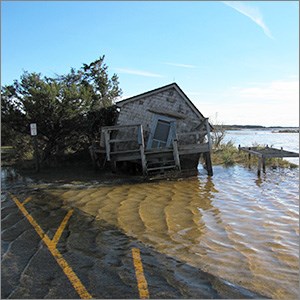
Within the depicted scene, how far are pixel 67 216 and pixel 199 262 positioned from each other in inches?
159

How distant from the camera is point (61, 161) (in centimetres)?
1919

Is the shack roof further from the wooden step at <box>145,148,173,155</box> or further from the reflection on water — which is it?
Result: the reflection on water

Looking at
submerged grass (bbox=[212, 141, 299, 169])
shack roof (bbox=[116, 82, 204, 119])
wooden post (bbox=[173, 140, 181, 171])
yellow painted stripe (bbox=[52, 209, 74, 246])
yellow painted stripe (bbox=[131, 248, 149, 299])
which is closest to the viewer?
yellow painted stripe (bbox=[131, 248, 149, 299])

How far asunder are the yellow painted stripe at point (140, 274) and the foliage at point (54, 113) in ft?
42.0

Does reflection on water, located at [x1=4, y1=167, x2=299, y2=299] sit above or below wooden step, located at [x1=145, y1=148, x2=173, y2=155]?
below

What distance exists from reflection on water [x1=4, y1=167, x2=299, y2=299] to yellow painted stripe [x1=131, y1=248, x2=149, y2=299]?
484mm

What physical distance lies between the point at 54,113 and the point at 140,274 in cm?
1375

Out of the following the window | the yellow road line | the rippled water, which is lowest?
the rippled water

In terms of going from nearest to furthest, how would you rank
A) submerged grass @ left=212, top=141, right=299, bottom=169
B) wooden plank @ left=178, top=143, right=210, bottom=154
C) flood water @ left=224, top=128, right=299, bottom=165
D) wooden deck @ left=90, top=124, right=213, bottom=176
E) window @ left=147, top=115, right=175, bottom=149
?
1. wooden deck @ left=90, top=124, right=213, bottom=176
2. wooden plank @ left=178, top=143, right=210, bottom=154
3. window @ left=147, top=115, right=175, bottom=149
4. submerged grass @ left=212, top=141, right=299, bottom=169
5. flood water @ left=224, top=128, right=299, bottom=165

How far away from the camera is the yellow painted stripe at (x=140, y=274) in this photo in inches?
155

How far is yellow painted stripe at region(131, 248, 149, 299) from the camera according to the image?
12.9 feet

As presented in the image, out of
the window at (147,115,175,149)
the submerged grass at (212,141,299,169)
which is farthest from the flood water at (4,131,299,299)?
the submerged grass at (212,141,299,169)

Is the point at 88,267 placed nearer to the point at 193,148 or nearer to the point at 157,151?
the point at 157,151

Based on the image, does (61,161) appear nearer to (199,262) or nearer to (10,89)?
(10,89)
